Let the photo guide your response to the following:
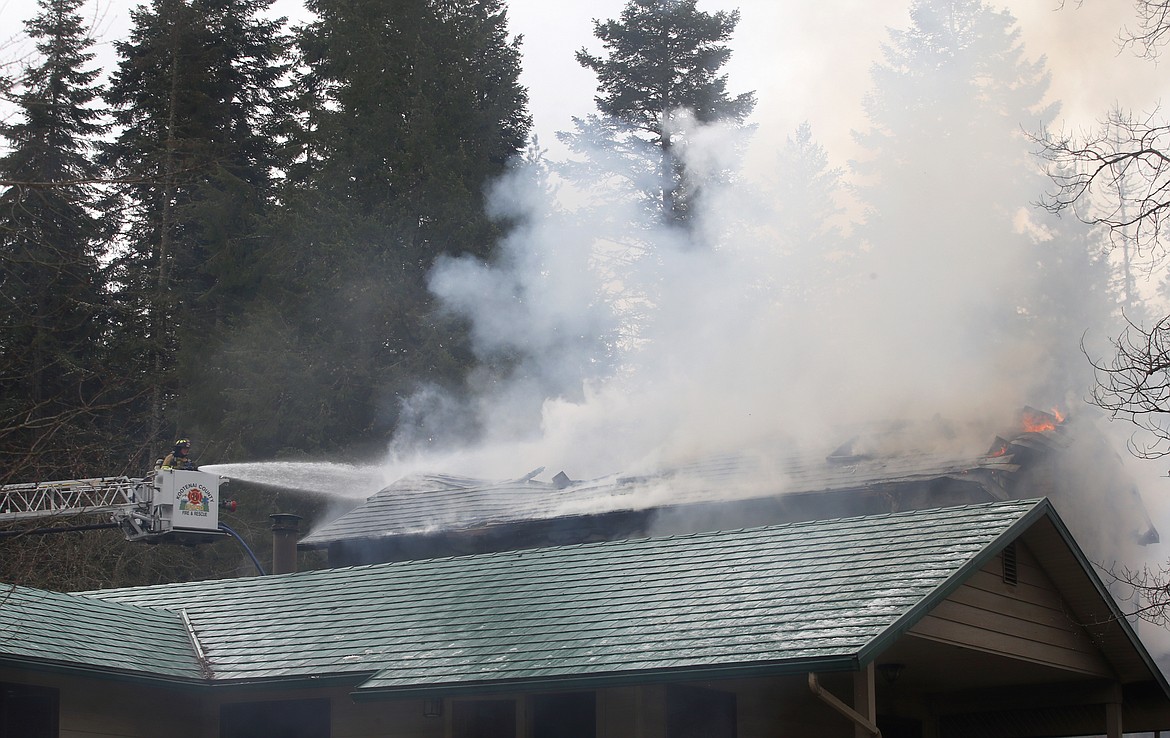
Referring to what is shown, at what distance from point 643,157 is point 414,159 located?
6177 millimetres

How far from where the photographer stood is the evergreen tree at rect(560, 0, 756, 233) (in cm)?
3662

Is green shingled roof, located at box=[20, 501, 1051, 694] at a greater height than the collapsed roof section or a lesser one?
lesser

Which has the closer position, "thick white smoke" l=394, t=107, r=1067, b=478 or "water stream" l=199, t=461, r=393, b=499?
"thick white smoke" l=394, t=107, r=1067, b=478

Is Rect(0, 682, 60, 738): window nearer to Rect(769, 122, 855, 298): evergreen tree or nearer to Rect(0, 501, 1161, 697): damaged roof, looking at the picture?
Rect(0, 501, 1161, 697): damaged roof

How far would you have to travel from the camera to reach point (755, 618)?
34.8 ft

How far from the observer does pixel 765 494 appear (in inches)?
707

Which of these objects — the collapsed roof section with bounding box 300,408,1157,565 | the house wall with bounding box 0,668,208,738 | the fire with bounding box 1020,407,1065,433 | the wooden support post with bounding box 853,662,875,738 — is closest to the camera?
the wooden support post with bounding box 853,662,875,738

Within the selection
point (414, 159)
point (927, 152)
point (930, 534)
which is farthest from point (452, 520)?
point (414, 159)

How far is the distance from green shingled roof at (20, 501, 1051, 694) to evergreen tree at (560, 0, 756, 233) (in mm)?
23639

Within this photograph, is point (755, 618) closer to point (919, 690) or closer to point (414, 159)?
point (919, 690)

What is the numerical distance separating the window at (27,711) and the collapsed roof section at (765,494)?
768cm

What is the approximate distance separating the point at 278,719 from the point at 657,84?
26.8m

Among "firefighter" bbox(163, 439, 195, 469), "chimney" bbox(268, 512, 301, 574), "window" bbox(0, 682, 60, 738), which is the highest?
"firefighter" bbox(163, 439, 195, 469)

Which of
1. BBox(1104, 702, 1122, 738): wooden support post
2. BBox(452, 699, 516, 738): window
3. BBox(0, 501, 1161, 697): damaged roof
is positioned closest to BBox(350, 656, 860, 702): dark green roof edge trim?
BBox(0, 501, 1161, 697): damaged roof
